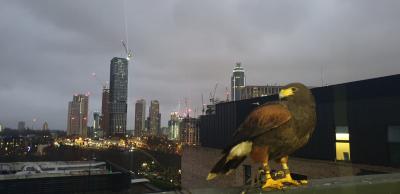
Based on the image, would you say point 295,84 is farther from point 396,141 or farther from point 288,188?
point 396,141

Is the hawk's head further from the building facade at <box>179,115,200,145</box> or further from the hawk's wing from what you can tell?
the building facade at <box>179,115,200,145</box>

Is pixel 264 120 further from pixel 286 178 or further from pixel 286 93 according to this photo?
pixel 286 178

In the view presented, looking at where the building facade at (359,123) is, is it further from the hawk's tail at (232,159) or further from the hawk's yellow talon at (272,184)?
the hawk's tail at (232,159)

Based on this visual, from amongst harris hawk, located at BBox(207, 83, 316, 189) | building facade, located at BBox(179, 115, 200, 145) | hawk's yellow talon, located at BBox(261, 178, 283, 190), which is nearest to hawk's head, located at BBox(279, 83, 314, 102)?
harris hawk, located at BBox(207, 83, 316, 189)

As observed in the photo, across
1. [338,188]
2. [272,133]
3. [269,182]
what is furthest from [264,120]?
[338,188]

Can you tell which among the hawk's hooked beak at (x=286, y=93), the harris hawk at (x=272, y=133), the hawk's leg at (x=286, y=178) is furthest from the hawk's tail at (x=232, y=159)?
the hawk's hooked beak at (x=286, y=93)

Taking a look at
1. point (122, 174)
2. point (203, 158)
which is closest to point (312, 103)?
point (203, 158)

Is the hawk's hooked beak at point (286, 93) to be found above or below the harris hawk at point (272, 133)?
above
